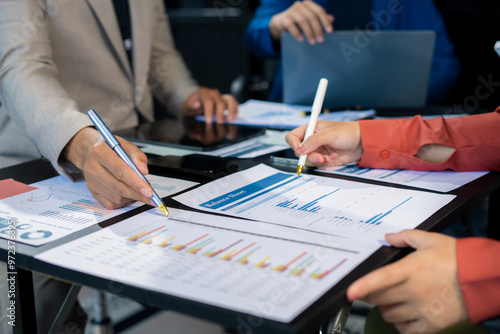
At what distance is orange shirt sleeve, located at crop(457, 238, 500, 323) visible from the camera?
2.00 feet

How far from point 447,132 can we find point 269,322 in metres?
0.70

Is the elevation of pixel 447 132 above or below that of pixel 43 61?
below

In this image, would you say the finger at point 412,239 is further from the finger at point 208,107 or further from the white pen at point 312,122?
the finger at point 208,107

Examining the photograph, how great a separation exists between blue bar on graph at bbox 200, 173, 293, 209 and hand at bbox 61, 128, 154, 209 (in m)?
0.10

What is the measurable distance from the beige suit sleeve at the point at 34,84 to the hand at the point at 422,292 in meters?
0.61

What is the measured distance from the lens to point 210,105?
151cm

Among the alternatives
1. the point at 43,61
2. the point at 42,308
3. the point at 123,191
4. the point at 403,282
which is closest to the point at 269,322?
the point at 403,282

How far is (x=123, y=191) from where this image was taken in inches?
31.2

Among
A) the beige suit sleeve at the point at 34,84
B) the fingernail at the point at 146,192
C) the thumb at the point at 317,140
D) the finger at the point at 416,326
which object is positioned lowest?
the finger at the point at 416,326

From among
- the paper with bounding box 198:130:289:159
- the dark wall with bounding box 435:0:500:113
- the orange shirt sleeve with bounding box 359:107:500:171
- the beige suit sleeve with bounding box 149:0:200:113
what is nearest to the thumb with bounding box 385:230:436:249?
the orange shirt sleeve with bounding box 359:107:500:171

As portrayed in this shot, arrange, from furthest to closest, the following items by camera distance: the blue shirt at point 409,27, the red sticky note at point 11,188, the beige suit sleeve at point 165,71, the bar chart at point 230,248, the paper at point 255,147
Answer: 1. the blue shirt at point 409,27
2. the beige suit sleeve at point 165,71
3. the paper at point 255,147
4. the red sticky note at point 11,188
5. the bar chart at point 230,248

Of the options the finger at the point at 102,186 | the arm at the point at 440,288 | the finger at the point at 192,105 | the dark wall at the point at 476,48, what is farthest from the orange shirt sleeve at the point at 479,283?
the dark wall at the point at 476,48

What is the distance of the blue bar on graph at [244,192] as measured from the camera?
0.82 meters

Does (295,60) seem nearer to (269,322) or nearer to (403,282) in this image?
(403,282)
